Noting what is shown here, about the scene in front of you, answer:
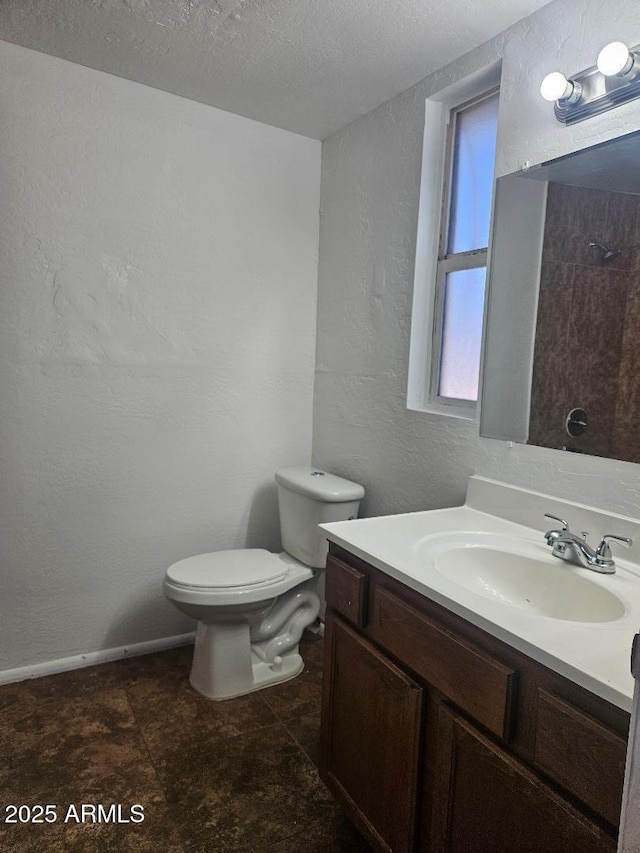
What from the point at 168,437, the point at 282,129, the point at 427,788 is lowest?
the point at 427,788

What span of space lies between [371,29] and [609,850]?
79.6 inches

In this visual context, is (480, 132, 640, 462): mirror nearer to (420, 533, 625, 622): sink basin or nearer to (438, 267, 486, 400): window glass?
(438, 267, 486, 400): window glass

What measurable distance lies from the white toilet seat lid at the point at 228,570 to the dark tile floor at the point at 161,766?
452 mm

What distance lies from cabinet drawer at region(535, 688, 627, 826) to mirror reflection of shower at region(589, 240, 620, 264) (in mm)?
948

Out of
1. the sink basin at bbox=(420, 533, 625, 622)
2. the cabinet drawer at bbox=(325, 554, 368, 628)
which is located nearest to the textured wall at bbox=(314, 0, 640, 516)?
the sink basin at bbox=(420, 533, 625, 622)

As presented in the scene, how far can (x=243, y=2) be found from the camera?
5.28ft

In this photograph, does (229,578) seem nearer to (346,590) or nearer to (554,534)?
(346,590)

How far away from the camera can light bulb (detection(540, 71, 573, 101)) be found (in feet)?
4.66

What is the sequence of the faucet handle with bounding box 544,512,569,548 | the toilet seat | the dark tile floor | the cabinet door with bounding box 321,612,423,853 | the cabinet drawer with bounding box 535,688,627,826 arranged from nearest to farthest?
the cabinet drawer with bounding box 535,688,627,826 < the cabinet door with bounding box 321,612,423,853 < the faucet handle with bounding box 544,512,569,548 < the dark tile floor < the toilet seat

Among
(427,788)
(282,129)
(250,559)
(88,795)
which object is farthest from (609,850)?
(282,129)

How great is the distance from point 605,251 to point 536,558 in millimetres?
741

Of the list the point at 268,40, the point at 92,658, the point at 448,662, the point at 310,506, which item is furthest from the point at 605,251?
the point at 92,658

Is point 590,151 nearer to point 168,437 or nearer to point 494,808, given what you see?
A: point 494,808

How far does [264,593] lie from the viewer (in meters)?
2.07
